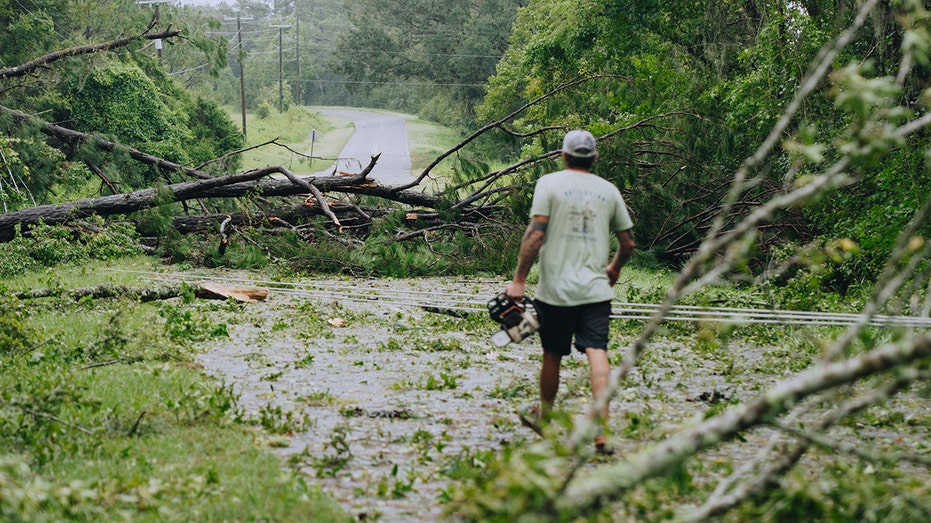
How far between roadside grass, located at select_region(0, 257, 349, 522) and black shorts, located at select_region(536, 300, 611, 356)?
168 centimetres

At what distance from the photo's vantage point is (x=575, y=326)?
17.3ft

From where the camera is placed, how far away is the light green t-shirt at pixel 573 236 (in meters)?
5.12

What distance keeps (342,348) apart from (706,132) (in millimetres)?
7805

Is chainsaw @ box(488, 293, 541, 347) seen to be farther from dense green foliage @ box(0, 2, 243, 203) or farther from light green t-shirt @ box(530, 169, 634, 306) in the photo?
dense green foliage @ box(0, 2, 243, 203)

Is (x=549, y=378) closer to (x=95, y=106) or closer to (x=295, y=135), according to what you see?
(x=95, y=106)

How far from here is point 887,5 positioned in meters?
11.0

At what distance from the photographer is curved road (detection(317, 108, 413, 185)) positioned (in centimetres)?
3803

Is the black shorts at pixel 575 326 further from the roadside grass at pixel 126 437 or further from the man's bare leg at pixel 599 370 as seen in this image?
the roadside grass at pixel 126 437

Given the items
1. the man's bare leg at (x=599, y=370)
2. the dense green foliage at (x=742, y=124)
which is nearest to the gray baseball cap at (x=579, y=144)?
the man's bare leg at (x=599, y=370)

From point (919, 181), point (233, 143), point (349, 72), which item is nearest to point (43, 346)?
point (919, 181)

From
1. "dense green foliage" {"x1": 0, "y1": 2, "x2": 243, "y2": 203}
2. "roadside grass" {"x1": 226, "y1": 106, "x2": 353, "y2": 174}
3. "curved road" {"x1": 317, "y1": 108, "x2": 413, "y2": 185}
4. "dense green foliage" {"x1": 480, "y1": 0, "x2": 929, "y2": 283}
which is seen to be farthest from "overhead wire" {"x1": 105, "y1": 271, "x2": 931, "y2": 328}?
"roadside grass" {"x1": 226, "y1": 106, "x2": 353, "y2": 174}

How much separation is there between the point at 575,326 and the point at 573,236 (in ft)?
1.73

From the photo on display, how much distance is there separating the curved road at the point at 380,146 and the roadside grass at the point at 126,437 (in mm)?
19369

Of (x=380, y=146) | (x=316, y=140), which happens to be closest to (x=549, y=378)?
(x=380, y=146)
